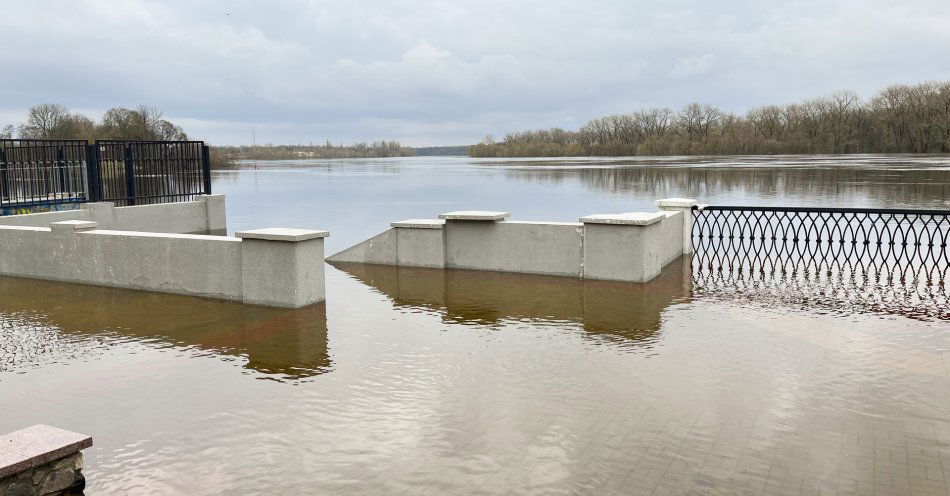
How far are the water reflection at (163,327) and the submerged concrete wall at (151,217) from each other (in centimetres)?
510

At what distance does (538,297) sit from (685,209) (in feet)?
16.1

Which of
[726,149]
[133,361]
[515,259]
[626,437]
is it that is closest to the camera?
[626,437]

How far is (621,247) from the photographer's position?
39.5ft

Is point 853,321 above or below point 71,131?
below

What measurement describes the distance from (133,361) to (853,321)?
8128mm

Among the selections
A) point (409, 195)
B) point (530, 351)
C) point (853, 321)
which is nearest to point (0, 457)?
point (530, 351)

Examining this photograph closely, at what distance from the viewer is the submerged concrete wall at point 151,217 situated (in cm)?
1638

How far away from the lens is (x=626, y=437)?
5488 mm

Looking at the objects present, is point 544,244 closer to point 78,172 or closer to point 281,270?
point 281,270

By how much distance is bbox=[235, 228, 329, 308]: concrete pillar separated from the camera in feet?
32.6

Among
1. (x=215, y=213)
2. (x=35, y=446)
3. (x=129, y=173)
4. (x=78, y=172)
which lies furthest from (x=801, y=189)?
(x=35, y=446)

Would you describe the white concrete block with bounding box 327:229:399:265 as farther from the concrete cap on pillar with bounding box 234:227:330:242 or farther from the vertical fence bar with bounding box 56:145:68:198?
the vertical fence bar with bounding box 56:145:68:198

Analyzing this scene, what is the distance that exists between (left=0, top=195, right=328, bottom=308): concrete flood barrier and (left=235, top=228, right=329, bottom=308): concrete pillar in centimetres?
1

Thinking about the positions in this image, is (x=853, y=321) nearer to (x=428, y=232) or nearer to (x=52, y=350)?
(x=428, y=232)
